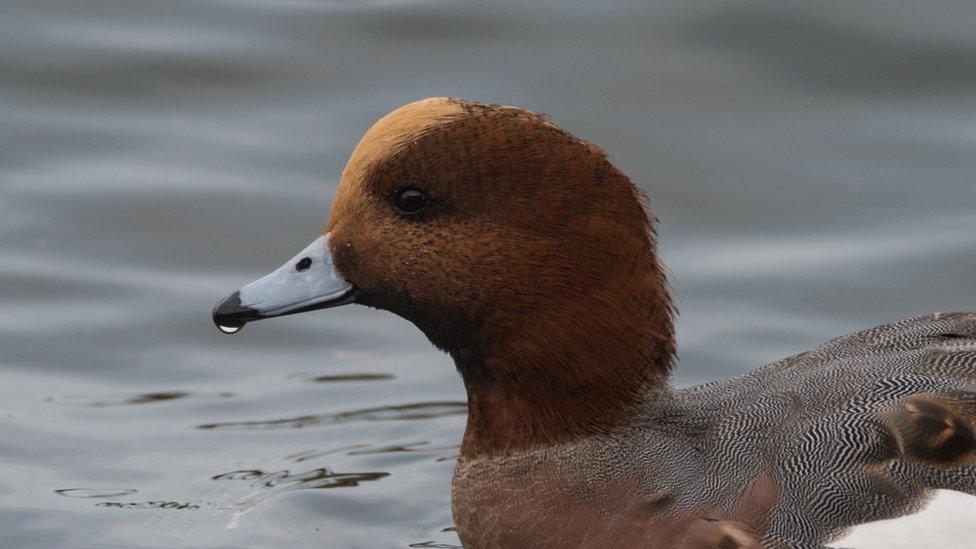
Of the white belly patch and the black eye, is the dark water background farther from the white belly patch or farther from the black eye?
the white belly patch

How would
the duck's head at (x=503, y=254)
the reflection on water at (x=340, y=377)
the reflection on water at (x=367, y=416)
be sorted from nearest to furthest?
the duck's head at (x=503, y=254) < the reflection on water at (x=367, y=416) < the reflection on water at (x=340, y=377)

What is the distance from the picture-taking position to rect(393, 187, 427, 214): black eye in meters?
4.30

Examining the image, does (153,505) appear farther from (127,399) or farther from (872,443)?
(872,443)

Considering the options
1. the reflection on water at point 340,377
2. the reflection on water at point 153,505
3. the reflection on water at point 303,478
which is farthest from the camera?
the reflection on water at point 340,377

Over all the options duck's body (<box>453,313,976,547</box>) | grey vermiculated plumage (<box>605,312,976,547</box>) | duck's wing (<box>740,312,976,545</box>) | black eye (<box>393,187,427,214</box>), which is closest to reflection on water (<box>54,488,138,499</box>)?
duck's body (<box>453,313,976,547</box>)

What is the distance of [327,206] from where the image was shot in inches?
291

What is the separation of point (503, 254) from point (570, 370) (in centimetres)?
36

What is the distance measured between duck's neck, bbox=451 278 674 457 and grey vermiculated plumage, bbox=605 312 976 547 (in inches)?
3.7

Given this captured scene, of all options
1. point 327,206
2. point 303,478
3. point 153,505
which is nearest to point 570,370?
point 303,478

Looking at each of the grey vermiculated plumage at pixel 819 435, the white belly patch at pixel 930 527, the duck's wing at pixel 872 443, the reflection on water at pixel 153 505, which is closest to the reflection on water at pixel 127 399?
the reflection on water at pixel 153 505

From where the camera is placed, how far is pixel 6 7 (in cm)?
862

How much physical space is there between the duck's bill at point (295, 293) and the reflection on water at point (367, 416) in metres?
1.67

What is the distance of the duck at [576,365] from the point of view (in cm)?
408

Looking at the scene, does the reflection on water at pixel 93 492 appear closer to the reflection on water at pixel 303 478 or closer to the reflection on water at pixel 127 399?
the reflection on water at pixel 303 478
